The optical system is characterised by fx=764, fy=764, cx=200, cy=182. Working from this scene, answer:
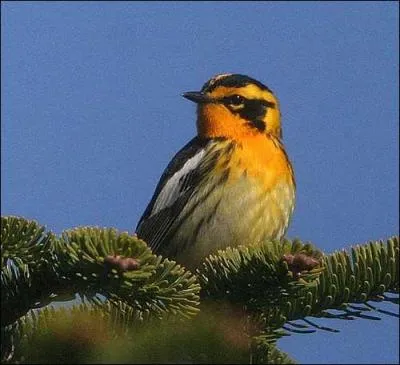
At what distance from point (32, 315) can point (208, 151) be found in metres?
3.13

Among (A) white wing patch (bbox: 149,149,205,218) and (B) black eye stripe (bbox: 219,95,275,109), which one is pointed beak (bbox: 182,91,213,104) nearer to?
(B) black eye stripe (bbox: 219,95,275,109)

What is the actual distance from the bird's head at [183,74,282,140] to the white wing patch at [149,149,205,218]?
0.82 ft

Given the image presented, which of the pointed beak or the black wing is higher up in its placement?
the pointed beak

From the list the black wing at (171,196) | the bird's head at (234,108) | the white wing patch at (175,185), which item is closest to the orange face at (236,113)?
the bird's head at (234,108)

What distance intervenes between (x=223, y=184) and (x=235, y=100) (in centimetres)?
91

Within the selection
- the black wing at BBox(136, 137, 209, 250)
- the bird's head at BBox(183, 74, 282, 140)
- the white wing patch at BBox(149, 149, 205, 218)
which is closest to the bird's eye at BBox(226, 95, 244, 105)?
the bird's head at BBox(183, 74, 282, 140)

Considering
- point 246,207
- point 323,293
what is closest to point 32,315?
point 323,293

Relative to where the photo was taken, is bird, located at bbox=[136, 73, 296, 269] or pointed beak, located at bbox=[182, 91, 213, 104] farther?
pointed beak, located at bbox=[182, 91, 213, 104]

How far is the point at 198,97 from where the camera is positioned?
5.62 m

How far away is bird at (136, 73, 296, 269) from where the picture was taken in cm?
490

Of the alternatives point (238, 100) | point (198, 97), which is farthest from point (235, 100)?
point (198, 97)

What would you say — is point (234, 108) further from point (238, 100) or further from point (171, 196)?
point (171, 196)

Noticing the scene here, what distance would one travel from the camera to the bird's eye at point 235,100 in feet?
18.6

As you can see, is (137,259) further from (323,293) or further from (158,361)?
(323,293)
